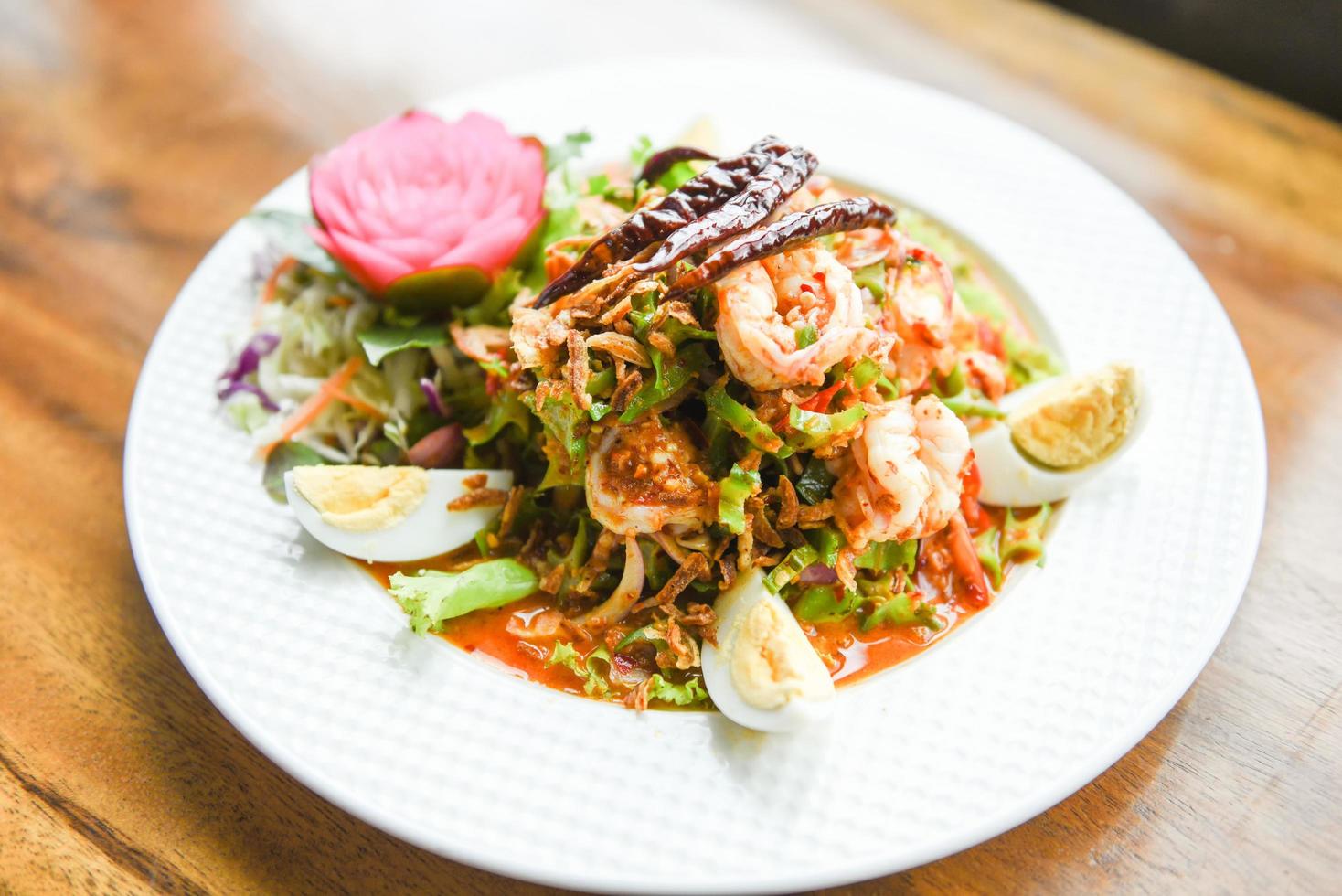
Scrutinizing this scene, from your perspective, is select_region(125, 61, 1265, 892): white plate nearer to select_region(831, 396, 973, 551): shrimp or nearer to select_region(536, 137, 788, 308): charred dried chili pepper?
select_region(831, 396, 973, 551): shrimp

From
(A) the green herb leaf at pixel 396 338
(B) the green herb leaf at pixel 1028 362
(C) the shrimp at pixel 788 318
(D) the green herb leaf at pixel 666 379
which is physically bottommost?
(B) the green herb leaf at pixel 1028 362

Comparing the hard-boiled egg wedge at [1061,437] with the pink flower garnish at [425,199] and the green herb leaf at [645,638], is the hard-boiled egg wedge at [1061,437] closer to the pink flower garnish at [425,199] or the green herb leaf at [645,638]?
the green herb leaf at [645,638]

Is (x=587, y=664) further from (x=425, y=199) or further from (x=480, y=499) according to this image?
(x=425, y=199)

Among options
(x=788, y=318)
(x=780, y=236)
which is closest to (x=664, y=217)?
(x=780, y=236)

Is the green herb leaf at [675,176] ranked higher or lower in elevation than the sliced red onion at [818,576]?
higher

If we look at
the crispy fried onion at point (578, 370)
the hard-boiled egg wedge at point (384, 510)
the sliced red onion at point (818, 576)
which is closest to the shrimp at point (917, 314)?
the sliced red onion at point (818, 576)

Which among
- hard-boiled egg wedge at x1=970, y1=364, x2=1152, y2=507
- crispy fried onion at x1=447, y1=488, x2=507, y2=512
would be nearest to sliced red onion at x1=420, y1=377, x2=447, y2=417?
crispy fried onion at x1=447, y1=488, x2=507, y2=512

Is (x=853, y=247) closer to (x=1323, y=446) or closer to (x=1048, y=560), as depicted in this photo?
(x=1048, y=560)

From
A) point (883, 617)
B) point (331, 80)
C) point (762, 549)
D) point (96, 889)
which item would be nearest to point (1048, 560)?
point (883, 617)
